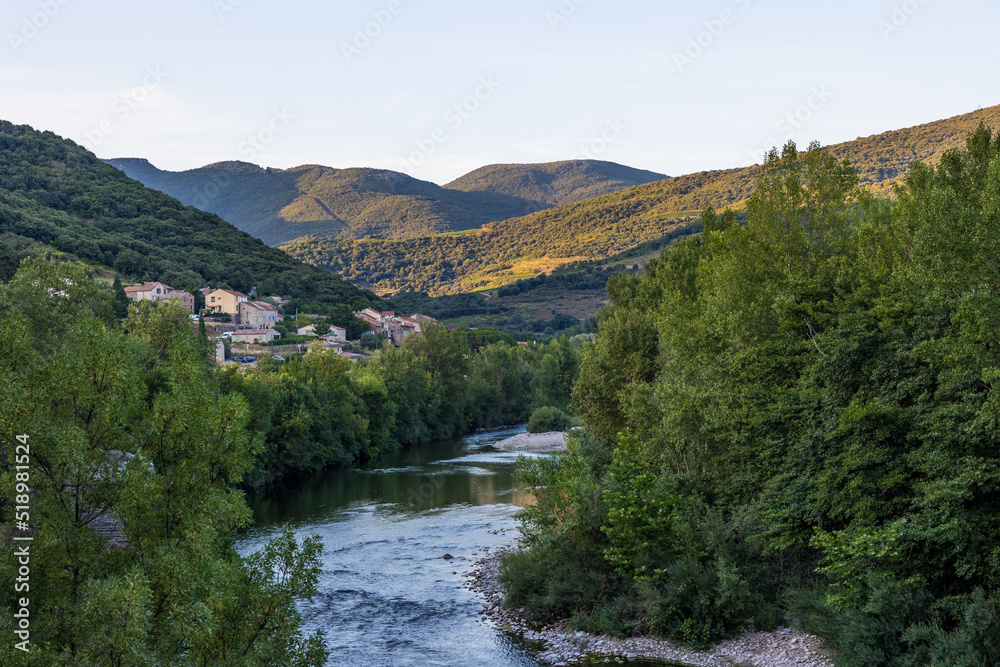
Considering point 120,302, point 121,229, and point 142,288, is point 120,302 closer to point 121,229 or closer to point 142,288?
point 142,288

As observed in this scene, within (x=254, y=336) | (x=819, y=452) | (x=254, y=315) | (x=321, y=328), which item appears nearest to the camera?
(x=819, y=452)

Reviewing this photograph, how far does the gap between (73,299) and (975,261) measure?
109 ft

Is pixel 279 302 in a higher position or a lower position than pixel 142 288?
lower

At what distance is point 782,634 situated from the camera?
18.3 meters

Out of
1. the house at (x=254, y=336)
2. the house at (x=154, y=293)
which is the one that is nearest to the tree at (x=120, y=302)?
the house at (x=154, y=293)

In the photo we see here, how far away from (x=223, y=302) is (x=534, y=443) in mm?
48310

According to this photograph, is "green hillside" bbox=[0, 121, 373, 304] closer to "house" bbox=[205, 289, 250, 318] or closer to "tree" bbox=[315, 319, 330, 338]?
"house" bbox=[205, 289, 250, 318]

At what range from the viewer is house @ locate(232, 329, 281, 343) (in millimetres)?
76750

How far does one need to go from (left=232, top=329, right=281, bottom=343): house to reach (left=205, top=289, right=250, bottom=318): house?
9530 millimetres

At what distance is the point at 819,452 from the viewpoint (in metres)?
18.1

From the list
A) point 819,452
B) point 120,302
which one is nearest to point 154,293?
point 120,302

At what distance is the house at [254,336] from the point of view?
76750mm

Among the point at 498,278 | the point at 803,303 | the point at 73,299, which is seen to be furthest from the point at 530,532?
the point at 498,278

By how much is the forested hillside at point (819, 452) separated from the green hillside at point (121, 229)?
7236 cm
